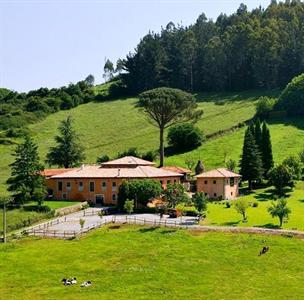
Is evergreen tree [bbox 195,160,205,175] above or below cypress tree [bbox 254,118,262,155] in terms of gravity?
below

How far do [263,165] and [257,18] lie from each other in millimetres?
102456

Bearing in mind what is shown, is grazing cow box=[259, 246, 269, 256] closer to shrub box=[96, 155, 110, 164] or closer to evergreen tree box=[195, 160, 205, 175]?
evergreen tree box=[195, 160, 205, 175]

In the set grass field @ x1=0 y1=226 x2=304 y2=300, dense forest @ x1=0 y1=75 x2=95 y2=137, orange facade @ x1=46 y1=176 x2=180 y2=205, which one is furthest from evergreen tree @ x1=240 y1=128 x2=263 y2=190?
dense forest @ x1=0 y1=75 x2=95 y2=137

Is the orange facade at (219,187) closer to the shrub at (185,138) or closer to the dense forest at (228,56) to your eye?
the shrub at (185,138)

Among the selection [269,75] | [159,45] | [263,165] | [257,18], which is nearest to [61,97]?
[159,45]

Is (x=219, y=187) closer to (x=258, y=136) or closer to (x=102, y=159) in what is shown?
(x=258, y=136)

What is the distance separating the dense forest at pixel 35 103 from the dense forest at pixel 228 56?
1612 centimetres

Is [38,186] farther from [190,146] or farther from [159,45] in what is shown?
[159,45]

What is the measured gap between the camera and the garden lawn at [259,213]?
2482 inches

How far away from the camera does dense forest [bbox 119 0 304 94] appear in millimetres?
153875

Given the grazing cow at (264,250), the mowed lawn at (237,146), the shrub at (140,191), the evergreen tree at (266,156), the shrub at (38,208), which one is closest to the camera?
the grazing cow at (264,250)

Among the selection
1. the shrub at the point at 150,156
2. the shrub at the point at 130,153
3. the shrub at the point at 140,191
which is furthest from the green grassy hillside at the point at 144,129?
the shrub at the point at 140,191

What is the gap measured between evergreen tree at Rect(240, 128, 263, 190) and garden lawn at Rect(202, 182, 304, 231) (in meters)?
3.46

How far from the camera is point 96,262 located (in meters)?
52.1
